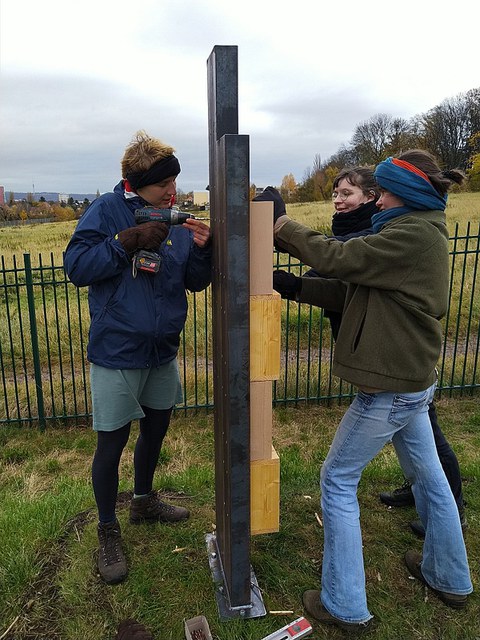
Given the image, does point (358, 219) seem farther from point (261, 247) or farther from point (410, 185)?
point (261, 247)

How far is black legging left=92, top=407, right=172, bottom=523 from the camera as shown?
2561mm

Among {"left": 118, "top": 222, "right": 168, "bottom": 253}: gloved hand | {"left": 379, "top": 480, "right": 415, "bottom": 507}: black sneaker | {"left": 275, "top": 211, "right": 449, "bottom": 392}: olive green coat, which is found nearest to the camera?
{"left": 275, "top": 211, "right": 449, "bottom": 392}: olive green coat

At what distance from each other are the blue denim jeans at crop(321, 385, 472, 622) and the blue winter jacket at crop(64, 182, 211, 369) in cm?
97

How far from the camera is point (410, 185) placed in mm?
1988

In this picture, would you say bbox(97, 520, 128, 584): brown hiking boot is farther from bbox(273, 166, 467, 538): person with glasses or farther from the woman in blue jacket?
bbox(273, 166, 467, 538): person with glasses

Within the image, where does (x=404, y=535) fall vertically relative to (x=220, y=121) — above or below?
below

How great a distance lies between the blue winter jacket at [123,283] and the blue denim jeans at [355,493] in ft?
3.19

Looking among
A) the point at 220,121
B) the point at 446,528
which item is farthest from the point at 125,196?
the point at 446,528

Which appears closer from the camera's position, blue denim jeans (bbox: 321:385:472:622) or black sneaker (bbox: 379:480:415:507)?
blue denim jeans (bbox: 321:385:472:622)

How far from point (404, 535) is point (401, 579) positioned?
37 centimetres

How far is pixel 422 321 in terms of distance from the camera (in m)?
2.03

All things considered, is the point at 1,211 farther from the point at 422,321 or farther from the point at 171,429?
the point at 422,321

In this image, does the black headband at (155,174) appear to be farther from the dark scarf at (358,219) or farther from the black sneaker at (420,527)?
the black sneaker at (420,527)

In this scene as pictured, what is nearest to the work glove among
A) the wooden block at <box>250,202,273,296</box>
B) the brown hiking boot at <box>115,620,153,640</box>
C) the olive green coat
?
the brown hiking boot at <box>115,620,153,640</box>
